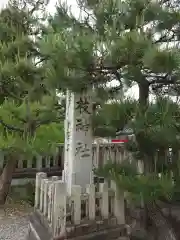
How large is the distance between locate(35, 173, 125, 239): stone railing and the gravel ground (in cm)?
86

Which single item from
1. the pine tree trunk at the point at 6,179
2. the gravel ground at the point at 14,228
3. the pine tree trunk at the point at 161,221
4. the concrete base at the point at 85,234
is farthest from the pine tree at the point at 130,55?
the pine tree trunk at the point at 6,179

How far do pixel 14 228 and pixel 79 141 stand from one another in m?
1.73

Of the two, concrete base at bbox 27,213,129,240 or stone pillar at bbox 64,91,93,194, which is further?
stone pillar at bbox 64,91,93,194

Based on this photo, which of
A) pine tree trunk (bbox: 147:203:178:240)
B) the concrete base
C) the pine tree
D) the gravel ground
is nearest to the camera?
the pine tree

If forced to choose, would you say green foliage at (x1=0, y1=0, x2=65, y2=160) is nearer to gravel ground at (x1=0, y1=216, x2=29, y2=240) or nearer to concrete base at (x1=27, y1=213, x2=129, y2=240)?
gravel ground at (x1=0, y1=216, x2=29, y2=240)

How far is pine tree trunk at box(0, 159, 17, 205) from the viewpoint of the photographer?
3908mm

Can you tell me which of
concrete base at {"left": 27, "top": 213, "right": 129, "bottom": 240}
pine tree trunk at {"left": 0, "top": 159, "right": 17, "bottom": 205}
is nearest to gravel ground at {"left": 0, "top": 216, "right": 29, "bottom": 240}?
pine tree trunk at {"left": 0, "top": 159, "right": 17, "bottom": 205}

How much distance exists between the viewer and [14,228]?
10.3 ft

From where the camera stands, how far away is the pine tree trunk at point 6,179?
12.8 ft

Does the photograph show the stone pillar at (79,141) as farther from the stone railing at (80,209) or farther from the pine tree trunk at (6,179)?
the pine tree trunk at (6,179)

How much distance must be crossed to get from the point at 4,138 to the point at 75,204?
1800mm

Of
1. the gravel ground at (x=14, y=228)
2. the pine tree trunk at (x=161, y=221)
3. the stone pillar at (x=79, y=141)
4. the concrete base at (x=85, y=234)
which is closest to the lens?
the pine tree trunk at (x=161, y=221)

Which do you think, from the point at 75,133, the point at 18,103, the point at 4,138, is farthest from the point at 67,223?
the point at 18,103

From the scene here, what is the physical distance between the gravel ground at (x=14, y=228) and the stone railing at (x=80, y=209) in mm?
864
